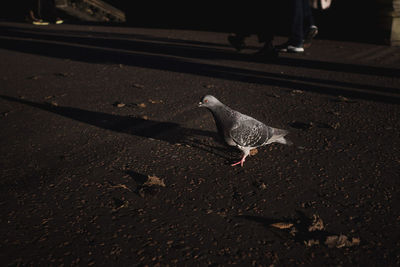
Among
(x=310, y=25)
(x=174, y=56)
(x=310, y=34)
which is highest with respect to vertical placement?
(x=310, y=25)

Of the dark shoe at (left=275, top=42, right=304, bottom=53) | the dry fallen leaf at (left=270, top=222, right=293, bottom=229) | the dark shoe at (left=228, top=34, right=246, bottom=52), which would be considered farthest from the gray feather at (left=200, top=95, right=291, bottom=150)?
the dark shoe at (left=228, top=34, right=246, bottom=52)

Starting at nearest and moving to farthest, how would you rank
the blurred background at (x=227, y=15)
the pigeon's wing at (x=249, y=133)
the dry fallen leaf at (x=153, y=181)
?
the dry fallen leaf at (x=153, y=181)
the pigeon's wing at (x=249, y=133)
the blurred background at (x=227, y=15)

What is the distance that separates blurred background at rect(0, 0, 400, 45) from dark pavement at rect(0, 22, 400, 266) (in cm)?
361

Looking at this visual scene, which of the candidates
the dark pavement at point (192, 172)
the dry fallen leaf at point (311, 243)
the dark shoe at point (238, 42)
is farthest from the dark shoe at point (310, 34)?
the dry fallen leaf at point (311, 243)

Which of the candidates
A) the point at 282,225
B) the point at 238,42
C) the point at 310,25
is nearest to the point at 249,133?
the point at 282,225

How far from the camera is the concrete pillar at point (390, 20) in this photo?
8.66m

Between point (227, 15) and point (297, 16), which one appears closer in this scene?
point (297, 16)

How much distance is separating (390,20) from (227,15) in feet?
20.3

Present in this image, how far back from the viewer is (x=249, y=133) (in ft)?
9.78

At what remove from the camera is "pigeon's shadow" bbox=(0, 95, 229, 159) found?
11.8 feet

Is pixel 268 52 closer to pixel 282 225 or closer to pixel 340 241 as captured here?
pixel 282 225

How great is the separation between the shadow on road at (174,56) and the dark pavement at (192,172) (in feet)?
0.30

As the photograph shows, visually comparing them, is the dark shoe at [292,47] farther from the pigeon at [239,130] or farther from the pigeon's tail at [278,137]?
the pigeon at [239,130]

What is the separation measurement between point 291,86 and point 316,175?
118 inches
